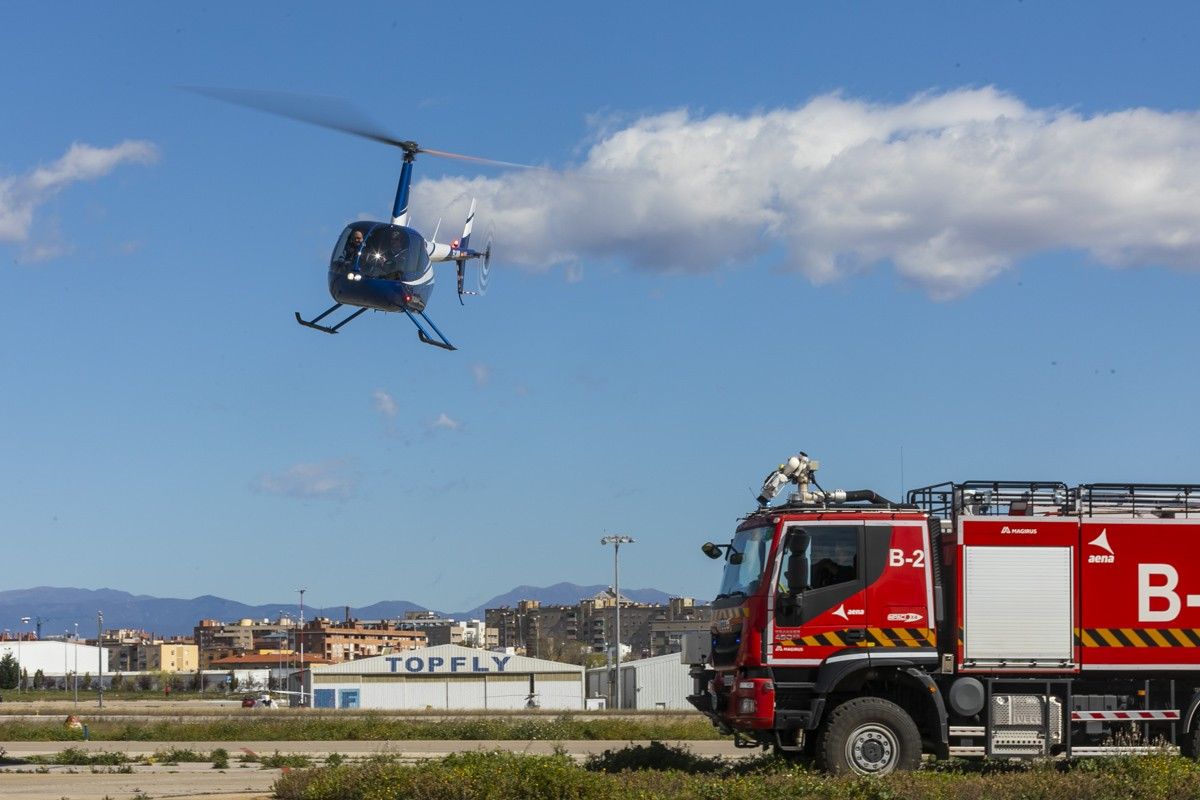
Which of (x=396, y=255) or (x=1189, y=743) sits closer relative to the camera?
(x=1189, y=743)

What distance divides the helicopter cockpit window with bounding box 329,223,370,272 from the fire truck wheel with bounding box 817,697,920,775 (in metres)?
20.8

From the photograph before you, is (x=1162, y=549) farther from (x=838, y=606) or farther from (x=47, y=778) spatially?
(x=47, y=778)

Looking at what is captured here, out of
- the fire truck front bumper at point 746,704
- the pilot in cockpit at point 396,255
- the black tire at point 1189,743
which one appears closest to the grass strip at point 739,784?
the fire truck front bumper at point 746,704

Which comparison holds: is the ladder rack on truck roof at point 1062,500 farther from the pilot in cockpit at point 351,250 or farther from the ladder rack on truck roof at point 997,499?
the pilot in cockpit at point 351,250

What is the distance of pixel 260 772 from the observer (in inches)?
943

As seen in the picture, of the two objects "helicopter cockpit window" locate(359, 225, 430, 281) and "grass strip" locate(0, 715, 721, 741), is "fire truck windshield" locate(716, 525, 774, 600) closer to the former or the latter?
"grass strip" locate(0, 715, 721, 741)

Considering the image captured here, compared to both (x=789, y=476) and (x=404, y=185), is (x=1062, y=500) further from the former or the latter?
(x=404, y=185)

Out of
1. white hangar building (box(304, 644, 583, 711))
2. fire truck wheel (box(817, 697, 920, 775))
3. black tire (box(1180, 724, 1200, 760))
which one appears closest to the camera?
fire truck wheel (box(817, 697, 920, 775))

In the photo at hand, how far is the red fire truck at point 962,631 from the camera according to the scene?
17938 mm

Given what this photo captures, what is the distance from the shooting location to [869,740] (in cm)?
1783

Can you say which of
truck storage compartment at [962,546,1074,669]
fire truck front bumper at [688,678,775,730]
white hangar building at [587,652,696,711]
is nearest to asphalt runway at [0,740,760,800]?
fire truck front bumper at [688,678,775,730]

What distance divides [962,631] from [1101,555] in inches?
81.3

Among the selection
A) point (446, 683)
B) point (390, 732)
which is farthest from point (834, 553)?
point (446, 683)

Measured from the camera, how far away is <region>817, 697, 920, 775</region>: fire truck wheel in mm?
17672
